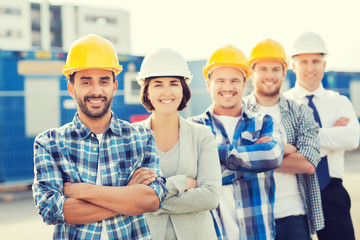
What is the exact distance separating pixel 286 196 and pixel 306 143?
0.45 meters

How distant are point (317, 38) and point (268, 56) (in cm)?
74

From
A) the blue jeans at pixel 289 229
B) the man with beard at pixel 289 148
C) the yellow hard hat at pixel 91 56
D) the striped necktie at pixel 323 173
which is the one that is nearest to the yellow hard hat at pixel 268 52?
the man with beard at pixel 289 148

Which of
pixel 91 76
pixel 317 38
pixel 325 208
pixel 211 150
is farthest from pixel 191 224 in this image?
pixel 317 38

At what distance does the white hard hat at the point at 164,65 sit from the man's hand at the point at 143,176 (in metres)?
0.72

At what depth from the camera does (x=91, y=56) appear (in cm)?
261

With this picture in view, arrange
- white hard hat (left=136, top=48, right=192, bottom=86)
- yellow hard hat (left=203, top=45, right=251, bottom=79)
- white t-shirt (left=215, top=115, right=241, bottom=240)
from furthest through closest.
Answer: yellow hard hat (left=203, top=45, right=251, bottom=79), white t-shirt (left=215, top=115, right=241, bottom=240), white hard hat (left=136, top=48, right=192, bottom=86)

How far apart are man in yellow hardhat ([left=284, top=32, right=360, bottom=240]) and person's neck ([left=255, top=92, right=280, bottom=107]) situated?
1.61 ft

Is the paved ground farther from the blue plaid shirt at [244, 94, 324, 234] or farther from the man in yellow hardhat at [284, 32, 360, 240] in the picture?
the blue plaid shirt at [244, 94, 324, 234]

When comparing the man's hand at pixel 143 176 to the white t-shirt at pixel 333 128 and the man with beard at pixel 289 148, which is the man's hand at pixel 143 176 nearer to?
the man with beard at pixel 289 148

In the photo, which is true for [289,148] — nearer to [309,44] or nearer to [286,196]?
[286,196]

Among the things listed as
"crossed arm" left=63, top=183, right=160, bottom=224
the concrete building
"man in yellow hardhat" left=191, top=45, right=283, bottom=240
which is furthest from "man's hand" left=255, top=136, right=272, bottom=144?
the concrete building

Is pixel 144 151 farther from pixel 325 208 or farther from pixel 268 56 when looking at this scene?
pixel 325 208

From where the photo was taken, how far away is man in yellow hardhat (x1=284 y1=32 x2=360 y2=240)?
4008 mm

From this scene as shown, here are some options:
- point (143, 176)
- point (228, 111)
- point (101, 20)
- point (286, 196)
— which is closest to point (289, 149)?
point (286, 196)
